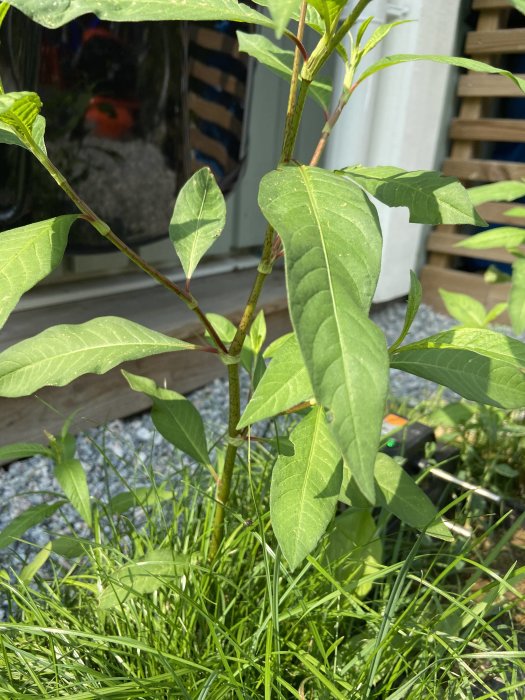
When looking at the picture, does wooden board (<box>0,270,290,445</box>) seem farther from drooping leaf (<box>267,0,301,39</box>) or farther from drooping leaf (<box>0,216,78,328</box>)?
drooping leaf (<box>267,0,301,39</box>)

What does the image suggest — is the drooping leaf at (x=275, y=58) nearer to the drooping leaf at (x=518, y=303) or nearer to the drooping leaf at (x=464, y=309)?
the drooping leaf at (x=518, y=303)

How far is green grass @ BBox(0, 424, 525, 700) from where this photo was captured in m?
0.75

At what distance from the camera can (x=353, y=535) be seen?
99 centimetres

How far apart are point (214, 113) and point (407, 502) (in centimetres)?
168

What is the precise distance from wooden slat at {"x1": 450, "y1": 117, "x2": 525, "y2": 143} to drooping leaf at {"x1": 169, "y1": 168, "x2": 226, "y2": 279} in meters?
2.47

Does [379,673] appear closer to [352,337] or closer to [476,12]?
[352,337]

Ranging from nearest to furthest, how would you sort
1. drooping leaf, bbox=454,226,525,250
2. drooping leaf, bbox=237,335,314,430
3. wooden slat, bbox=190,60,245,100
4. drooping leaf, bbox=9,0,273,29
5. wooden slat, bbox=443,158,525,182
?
1. drooping leaf, bbox=9,0,273,29
2. drooping leaf, bbox=237,335,314,430
3. drooping leaf, bbox=454,226,525,250
4. wooden slat, bbox=190,60,245,100
5. wooden slat, bbox=443,158,525,182

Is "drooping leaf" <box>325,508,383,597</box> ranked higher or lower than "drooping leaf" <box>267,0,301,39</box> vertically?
lower

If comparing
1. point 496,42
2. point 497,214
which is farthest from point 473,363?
point 496,42

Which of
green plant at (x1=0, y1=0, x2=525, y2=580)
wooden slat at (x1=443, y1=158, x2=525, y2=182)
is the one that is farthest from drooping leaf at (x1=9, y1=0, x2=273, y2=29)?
wooden slat at (x1=443, y1=158, x2=525, y2=182)

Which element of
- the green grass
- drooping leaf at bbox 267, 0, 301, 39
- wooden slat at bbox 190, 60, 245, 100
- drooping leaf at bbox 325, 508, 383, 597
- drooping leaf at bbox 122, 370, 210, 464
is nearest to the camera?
drooping leaf at bbox 267, 0, 301, 39

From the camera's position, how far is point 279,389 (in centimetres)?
63

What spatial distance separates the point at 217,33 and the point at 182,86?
284 mm

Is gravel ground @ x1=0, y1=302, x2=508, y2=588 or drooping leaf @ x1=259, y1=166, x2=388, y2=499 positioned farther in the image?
gravel ground @ x1=0, y1=302, x2=508, y2=588
